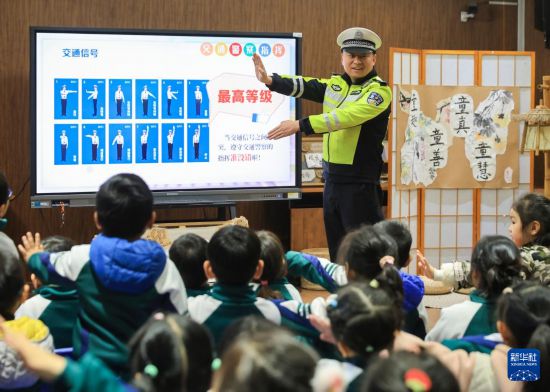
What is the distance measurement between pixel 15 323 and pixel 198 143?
10.1 feet

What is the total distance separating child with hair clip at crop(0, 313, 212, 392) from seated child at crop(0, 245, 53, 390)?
41 cm

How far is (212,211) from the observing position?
573cm

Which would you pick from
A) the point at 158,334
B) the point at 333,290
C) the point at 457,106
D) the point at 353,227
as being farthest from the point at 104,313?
the point at 457,106

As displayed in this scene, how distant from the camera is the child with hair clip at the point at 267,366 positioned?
1181mm

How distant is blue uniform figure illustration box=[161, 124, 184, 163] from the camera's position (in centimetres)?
496

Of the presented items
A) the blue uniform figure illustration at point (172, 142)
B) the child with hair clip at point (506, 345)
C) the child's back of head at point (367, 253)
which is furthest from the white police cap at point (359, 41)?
the child with hair clip at point (506, 345)

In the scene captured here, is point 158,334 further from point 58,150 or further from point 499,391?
point 58,150

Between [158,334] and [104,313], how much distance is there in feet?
2.37

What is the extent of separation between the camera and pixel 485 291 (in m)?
2.30

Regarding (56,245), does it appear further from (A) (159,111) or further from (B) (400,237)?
(A) (159,111)

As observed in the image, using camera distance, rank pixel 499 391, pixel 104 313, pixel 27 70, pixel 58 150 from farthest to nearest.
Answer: pixel 27 70 → pixel 58 150 → pixel 104 313 → pixel 499 391

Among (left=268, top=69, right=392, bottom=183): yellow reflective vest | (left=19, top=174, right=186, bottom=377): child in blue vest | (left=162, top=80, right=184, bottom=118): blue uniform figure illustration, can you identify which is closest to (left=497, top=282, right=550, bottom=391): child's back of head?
(left=19, top=174, right=186, bottom=377): child in blue vest

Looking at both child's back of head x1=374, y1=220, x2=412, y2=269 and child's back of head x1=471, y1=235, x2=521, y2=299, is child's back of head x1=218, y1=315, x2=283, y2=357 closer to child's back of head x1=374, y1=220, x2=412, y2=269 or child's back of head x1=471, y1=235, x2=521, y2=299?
child's back of head x1=471, y1=235, x2=521, y2=299

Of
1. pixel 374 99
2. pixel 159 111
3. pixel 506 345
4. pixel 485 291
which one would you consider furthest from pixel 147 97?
pixel 506 345
